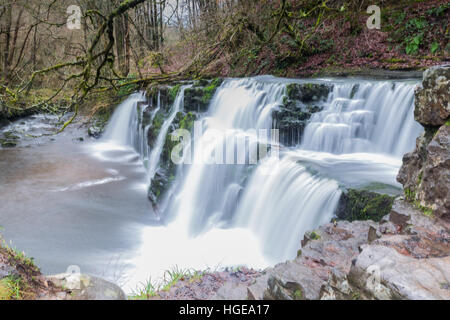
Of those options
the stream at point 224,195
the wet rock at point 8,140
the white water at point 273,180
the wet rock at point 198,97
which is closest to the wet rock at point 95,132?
the wet rock at point 8,140

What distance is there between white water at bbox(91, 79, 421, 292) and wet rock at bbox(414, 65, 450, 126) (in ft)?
5.76

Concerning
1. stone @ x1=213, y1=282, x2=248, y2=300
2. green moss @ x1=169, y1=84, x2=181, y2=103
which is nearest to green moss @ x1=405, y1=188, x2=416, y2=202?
stone @ x1=213, y1=282, x2=248, y2=300

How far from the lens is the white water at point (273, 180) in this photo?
522cm

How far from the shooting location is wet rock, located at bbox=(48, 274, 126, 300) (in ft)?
8.82

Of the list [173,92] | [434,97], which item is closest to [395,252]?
[434,97]

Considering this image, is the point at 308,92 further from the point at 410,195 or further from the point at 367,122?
the point at 410,195

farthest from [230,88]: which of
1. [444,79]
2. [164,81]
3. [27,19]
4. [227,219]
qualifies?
[27,19]

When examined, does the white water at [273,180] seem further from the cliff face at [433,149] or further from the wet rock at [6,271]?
the wet rock at [6,271]

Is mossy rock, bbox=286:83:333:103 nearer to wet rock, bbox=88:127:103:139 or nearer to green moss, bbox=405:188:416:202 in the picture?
green moss, bbox=405:188:416:202

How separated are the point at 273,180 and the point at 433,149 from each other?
334 cm

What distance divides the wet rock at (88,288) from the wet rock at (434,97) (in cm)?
327

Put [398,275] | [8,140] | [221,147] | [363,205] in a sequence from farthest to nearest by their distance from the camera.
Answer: [8,140]
[221,147]
[363,205]
[398,275]

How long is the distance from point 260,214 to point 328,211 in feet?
5.23

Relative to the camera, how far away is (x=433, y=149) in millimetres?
2879
